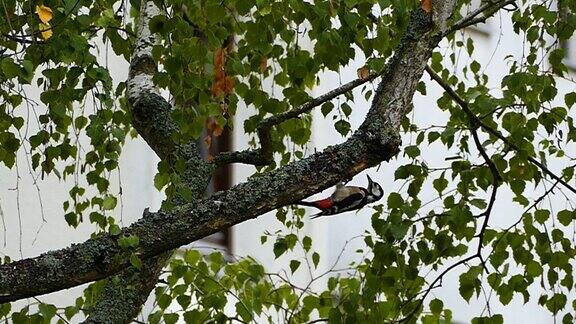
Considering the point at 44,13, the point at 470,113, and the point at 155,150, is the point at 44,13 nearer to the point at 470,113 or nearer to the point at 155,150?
the point at 155,150

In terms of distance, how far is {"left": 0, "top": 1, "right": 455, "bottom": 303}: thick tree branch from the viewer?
10.6ft

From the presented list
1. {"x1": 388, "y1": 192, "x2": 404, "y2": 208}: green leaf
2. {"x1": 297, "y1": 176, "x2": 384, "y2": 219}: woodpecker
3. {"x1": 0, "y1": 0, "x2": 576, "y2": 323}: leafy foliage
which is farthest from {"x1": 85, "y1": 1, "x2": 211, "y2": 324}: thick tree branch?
{"x1": 388, "y1": 192, "x2": 404, "y2": 208}: green leaf

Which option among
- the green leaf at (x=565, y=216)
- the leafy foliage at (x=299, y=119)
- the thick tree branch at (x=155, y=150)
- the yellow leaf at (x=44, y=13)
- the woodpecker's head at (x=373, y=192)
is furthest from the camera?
the green leaf at (x=565, y=216)

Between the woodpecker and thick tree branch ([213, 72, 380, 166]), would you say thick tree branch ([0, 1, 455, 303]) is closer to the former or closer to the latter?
thick tree branch ([213, 72, 380, 166])

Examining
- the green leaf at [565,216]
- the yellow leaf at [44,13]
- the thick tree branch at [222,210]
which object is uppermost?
the yellow leaf at [44,13]

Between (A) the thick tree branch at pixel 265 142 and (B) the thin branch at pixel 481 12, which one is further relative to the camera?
(B) the thin branch at pixel 481 12

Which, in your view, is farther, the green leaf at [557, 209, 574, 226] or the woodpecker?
the green leaf at [557, 209, 574, 226]

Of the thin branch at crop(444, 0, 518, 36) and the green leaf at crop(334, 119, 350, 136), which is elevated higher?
the thin branch at crop(444, 0, 518, 36)

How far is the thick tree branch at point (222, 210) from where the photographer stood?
324 cm

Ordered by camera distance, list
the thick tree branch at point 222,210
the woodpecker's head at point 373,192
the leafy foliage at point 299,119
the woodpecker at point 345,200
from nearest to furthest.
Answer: the thick tree branch at point 222,210 → the leafy foliage at point 299,119 → the woodpecker at point 345,200 → the woodpecker's head at point 373,192

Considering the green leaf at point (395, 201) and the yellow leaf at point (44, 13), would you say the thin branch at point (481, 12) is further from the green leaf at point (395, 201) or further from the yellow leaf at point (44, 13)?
the yellow leaf at point (44, 13)

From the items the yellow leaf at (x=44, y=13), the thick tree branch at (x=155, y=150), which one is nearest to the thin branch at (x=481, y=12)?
the thick tree branch at (x=155, y=150)

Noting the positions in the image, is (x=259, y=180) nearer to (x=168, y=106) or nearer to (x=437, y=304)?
(x=168, y=106)

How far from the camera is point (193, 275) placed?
4.73 metres
